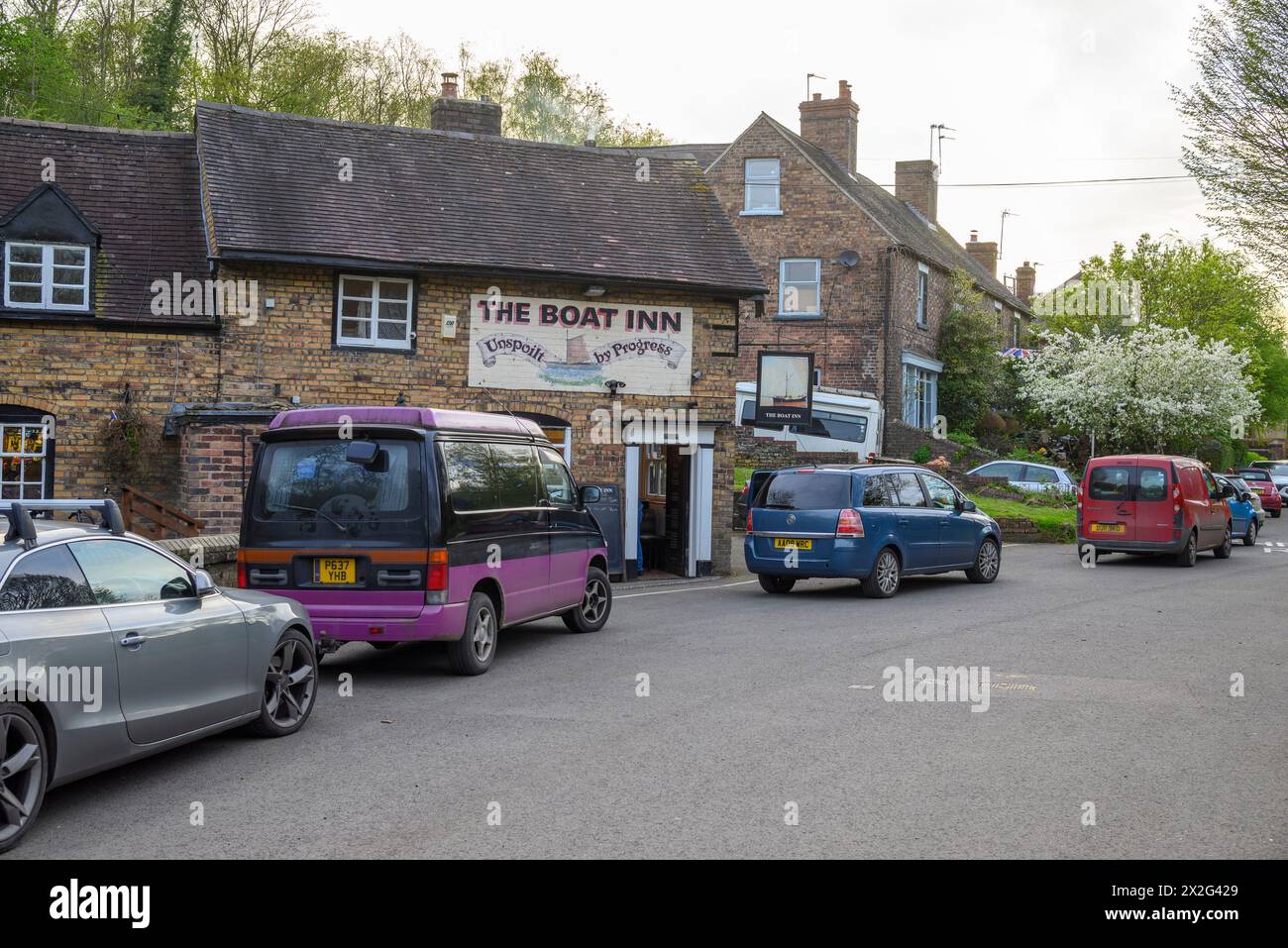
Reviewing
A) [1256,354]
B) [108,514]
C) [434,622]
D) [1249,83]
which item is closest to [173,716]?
[108,514]

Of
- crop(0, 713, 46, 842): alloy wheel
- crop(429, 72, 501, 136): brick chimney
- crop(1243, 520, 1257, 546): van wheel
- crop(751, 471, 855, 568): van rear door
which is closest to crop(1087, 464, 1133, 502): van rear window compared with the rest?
crop(751, 471, 855, 568): van rear door

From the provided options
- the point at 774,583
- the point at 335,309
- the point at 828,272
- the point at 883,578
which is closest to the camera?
the point at 883,578

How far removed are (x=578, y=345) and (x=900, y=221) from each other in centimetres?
2475

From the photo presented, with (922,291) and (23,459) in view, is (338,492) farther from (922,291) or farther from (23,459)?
(922,291)

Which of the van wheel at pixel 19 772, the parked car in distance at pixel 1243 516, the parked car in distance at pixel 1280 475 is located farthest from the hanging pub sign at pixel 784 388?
the parked car in distance at pixel 1280 475

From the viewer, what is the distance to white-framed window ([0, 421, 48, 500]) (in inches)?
723

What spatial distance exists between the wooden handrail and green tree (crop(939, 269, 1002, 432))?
3038cm

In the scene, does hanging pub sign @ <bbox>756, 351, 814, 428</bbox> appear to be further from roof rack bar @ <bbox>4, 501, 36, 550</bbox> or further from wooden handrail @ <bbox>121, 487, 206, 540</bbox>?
roof rack bar @ <bbox>4, 501, 36, 550</bbox>

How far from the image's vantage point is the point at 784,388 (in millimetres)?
23250

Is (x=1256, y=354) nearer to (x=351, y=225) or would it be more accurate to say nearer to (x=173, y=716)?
(x=351, y=225)

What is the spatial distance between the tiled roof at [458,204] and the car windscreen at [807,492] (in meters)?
4.91

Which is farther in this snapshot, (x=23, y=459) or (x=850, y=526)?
(x=23, y=459)

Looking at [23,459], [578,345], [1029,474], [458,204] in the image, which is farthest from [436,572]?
[1029,474]
